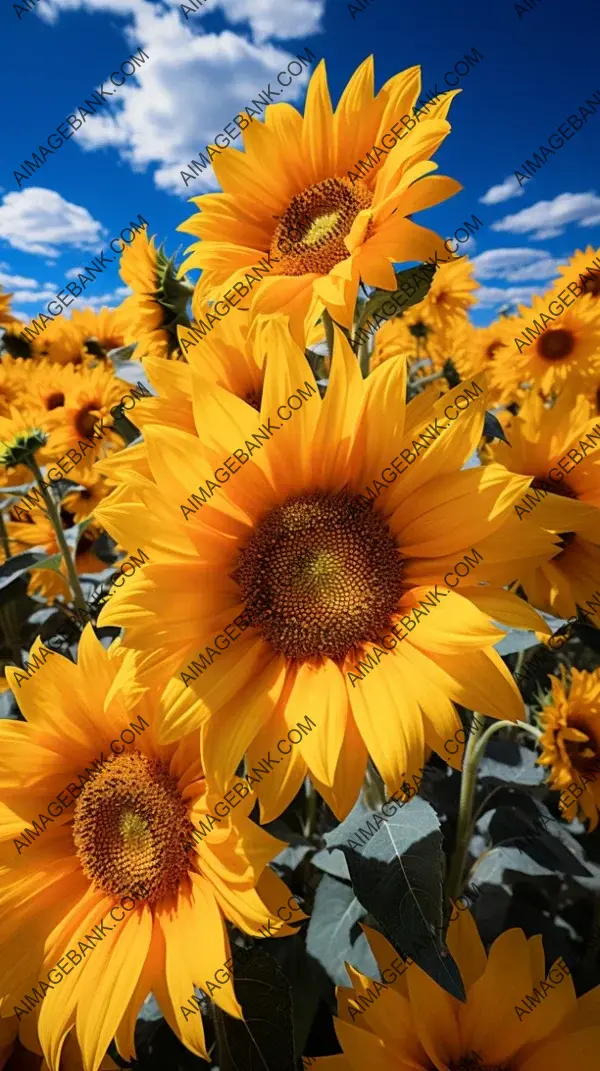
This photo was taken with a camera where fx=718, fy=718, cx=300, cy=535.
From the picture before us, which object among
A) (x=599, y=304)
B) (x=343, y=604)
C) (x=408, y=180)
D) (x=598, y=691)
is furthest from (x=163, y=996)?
(x=599, y=304)

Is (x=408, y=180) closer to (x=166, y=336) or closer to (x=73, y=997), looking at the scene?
(x=166, y=336)

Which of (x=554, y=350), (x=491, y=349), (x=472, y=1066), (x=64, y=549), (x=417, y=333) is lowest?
(x=472, y=1066)

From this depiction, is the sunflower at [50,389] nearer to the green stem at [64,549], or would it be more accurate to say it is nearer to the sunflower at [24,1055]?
the green stem at [64,549]

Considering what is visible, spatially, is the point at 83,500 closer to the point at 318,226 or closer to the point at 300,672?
the point at 318,226

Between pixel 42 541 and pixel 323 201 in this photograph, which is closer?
pixel 323 201

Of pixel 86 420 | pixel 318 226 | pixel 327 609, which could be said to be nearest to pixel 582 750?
pixel 327 609

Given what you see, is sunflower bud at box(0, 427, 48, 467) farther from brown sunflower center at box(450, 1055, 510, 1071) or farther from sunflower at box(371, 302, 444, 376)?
sunflower at box(371, 302, 444, 376)

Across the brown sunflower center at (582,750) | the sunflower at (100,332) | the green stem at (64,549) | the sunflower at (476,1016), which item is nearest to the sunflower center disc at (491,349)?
the sunflower at (100,332)
